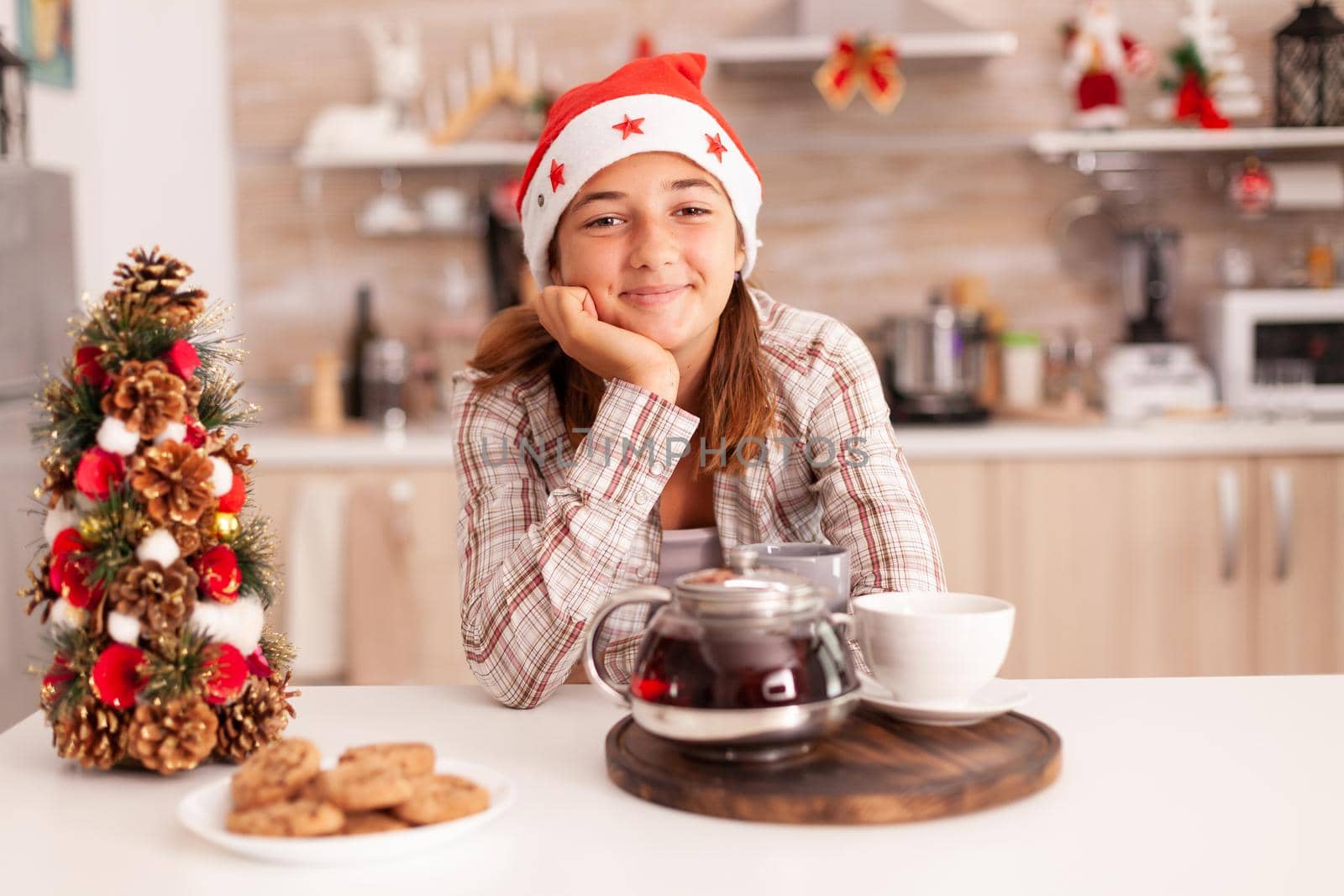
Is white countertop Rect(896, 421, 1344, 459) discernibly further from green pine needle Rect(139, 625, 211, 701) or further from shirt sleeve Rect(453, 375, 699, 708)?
green pine needle Rect(139, 625, 211, 701)

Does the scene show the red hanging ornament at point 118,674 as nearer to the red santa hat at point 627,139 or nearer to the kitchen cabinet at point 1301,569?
the red santa hat at point 627,139

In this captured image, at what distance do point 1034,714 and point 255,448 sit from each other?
2538 millimetres

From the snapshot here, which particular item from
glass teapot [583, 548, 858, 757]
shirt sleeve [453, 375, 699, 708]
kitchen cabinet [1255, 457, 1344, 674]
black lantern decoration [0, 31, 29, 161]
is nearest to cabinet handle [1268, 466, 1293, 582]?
kitchen cabinet [1255, 457, 1344, 674]

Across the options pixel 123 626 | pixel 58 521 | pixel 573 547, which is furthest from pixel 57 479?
pixel 573 547

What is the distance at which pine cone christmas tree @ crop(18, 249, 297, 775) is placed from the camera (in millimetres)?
1022

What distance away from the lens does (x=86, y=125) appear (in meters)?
3.44

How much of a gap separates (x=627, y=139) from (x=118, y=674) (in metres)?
0.87

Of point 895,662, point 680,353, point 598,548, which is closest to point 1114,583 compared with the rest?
point 680,353

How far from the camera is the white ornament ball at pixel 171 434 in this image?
3.40 feet

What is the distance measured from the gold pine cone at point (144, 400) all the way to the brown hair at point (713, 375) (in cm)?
70

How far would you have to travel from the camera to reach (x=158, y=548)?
1024mm

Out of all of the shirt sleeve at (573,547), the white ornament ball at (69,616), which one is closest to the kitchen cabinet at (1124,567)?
the shirt sleeve at (573,547)

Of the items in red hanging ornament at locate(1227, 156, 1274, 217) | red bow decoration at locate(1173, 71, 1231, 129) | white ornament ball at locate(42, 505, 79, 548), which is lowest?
white ornament ball at locate(42, 505, 79, 548)

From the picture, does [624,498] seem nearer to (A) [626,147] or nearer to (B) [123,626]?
(A) [626,147]
